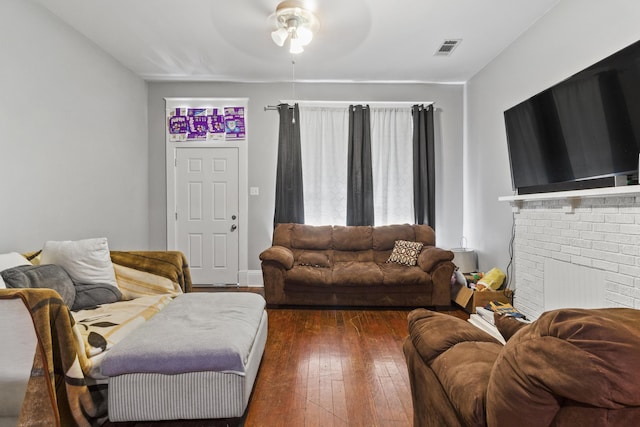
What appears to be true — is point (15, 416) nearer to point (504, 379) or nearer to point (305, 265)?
point (504, 379)

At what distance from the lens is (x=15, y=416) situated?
143 cm

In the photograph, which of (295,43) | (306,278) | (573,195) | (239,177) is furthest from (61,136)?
(573,195)

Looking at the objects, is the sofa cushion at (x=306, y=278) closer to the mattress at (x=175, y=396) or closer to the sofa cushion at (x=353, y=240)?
the sofa cushion at (x=353, y=240)

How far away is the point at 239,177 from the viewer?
459 cm

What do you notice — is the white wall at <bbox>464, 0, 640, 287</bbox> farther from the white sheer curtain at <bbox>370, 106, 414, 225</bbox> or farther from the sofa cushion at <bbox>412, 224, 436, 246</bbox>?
the white sheer curtain at <bbox>370, 106, 414, 225</bbox>

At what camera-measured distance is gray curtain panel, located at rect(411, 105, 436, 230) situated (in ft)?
14.7

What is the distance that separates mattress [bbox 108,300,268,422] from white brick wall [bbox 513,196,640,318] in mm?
2279

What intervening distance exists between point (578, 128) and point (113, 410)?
3258mm

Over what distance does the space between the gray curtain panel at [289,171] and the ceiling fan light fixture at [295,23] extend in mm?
1534

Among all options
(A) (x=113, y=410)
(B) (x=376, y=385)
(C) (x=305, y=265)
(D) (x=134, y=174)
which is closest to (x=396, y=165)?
(C) (x=305, y=265)

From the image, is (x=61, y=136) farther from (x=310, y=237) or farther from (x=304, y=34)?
(x=310, y=237)

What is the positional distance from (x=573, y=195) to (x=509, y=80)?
180cm

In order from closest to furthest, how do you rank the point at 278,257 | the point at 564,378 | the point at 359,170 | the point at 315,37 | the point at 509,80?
the point at 564,378, the point at 315,37, the point at 509,80, the point at 278,257, the point at 359,170

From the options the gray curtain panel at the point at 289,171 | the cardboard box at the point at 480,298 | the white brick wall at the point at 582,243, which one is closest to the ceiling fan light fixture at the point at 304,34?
the gray curtain panel at the point at 289,171
